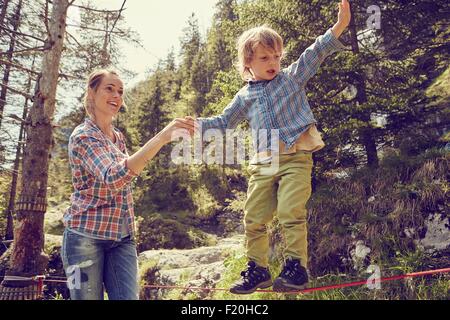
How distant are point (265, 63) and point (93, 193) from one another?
158 centimetres

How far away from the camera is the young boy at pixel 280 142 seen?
2.81 metres

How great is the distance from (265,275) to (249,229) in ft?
1.14

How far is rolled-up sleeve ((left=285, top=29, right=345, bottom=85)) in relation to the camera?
2867 millimetres

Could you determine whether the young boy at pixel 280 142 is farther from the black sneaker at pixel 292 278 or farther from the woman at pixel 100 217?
the woman at pixel 100 217

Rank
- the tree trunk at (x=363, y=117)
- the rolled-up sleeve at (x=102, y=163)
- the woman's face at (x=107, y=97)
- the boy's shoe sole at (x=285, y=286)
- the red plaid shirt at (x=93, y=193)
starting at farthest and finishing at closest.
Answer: the tree trunk at (x=363, y=117)
the boy's shoe sole at (x=285, y=286)
the woman's face at (x=107, y=97)
the red plaid shirt at (x=93, y=193)
the rolled-up sleeve at (x=102, y=163)

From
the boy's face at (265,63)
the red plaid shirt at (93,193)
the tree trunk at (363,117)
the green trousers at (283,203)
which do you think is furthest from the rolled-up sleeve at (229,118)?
the tree trunk at (363,117)

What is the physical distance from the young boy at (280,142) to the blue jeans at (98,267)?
0.82 m

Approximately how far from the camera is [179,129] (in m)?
2.45

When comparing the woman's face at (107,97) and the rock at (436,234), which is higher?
the woman's face at (107,97)

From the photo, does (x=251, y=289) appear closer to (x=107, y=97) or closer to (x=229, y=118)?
(x=229, y=118)

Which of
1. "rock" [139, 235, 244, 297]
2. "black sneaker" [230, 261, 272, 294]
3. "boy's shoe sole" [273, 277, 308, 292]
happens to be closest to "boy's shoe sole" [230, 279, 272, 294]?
"black sneaker" [230, 261, 272, 294]

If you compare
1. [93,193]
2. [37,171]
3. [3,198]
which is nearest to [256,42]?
[93,193]
